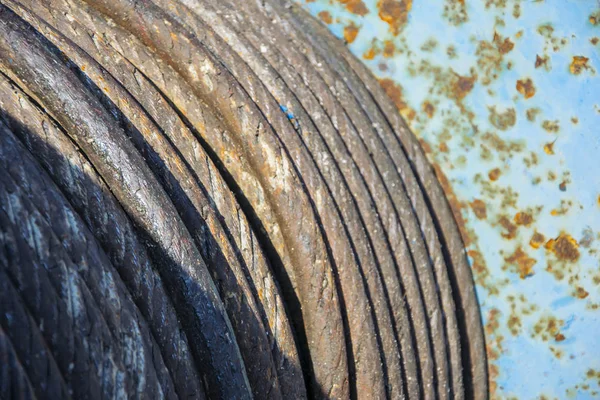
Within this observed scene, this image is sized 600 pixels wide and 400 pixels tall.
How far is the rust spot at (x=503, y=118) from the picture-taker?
1.65 meters

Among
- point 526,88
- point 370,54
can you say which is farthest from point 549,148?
point 370,54

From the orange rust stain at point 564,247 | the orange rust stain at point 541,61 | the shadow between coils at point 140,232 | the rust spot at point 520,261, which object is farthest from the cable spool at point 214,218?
the orange rust stain at point 541,61

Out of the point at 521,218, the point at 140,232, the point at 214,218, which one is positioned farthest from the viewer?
the point at 521,218

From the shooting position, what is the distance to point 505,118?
165cm

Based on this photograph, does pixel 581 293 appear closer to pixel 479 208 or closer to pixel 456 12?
pixel 479 208

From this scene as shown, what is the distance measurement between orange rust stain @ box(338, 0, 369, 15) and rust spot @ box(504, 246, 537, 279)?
2.35 ft

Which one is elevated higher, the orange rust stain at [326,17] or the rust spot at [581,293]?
the orange rust stain at [326,17]

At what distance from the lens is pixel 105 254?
3.25 ft

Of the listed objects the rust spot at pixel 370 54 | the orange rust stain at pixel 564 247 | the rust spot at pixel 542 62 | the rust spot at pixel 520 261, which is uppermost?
the rust spot at pixel 542 62

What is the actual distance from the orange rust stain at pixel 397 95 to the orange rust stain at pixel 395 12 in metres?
0.13

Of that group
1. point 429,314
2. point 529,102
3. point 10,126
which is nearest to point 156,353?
point 10,126

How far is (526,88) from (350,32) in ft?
1.54

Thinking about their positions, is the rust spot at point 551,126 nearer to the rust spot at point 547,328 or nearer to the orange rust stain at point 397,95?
the orange rust stain at point 397,95

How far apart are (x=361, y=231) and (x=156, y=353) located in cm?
59
